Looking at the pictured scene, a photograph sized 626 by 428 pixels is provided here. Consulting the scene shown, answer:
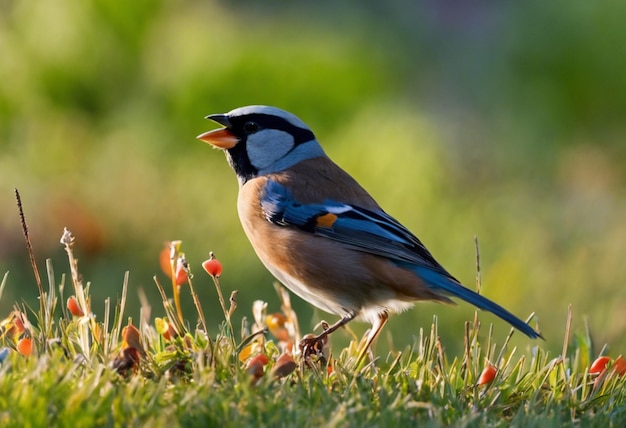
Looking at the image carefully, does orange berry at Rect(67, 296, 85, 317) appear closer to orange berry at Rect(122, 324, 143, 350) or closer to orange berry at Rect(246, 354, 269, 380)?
orange berry at Rect(122, 324, 143, 350)

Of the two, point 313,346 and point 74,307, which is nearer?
point 74,307

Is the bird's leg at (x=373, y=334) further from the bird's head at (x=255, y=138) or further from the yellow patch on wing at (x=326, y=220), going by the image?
Result: the bird's head at (x=255, y=138)

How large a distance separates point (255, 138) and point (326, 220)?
547 millimetres

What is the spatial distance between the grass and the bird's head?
40.2 inches

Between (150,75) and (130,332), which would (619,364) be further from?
(150,75)

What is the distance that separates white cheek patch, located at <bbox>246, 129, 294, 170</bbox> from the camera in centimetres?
439

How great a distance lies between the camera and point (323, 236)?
4.02 metres

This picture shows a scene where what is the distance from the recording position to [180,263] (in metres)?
3.29

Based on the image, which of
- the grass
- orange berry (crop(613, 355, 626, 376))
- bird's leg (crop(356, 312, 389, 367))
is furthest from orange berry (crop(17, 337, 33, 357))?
orange berry (crop(613, 355, 626, 376))

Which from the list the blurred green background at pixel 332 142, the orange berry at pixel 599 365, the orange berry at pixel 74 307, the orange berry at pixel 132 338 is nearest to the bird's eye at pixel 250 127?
the blurred green background at pixel 332 142

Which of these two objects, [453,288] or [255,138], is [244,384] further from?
[255,138]

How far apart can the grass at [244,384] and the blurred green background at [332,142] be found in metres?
1.22

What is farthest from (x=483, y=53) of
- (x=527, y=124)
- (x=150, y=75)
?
(x=150, y=75)

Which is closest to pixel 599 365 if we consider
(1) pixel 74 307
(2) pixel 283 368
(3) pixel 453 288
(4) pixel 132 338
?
(3) pixel 453 288
